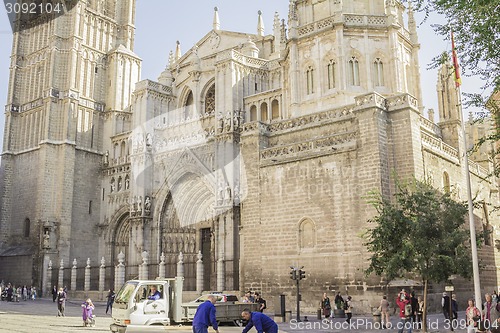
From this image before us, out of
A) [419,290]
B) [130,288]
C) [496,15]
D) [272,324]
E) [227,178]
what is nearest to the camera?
[272,324]

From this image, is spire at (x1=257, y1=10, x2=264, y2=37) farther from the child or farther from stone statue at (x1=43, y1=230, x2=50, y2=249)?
the child

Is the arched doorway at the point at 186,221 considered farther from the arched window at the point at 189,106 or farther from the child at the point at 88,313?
the child at the point at 88,313

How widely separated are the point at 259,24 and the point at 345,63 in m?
13.5

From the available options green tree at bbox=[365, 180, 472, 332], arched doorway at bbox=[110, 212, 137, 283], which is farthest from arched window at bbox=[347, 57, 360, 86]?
arched doorway at bbox=[110, 212, 137, 283]

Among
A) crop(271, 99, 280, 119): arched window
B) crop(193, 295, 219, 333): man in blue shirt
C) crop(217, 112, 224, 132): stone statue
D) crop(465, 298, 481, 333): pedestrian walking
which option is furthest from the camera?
crop(271, 99, 280, 119): arched window

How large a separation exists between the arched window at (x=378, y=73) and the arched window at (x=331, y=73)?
6.84ft

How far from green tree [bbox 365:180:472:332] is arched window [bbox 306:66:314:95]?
12.2 m

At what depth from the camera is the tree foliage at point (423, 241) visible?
13992mm

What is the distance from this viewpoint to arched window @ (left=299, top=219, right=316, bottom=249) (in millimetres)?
19750

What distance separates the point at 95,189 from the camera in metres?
37.8

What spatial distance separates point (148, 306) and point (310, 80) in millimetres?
17092

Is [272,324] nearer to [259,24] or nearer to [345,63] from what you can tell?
[345,63]

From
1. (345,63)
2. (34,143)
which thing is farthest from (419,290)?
(34,143)

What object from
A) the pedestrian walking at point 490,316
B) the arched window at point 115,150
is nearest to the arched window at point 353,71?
the pedestrian walking at point 490,316
